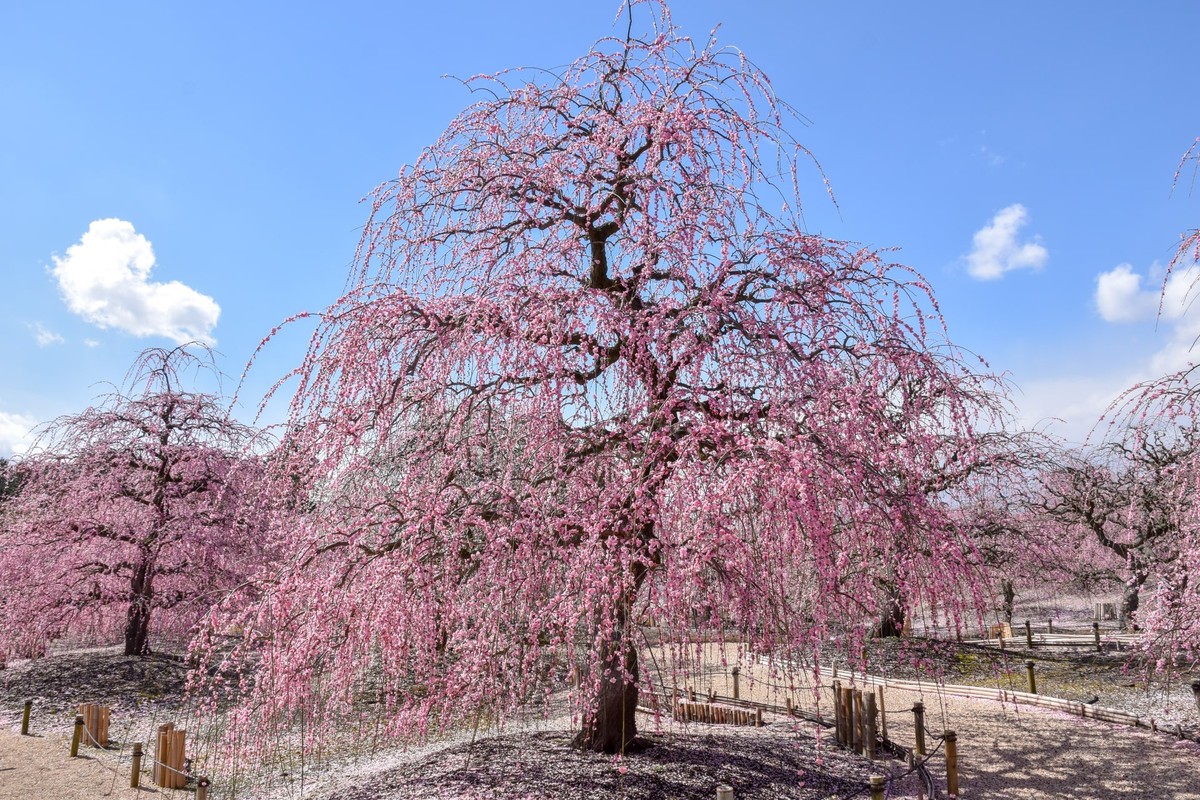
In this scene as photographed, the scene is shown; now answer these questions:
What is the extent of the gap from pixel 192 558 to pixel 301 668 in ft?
37.7

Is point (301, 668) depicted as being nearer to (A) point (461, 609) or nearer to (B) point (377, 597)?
(B) point (377, 597)

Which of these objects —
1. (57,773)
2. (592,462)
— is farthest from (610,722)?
(57,773)

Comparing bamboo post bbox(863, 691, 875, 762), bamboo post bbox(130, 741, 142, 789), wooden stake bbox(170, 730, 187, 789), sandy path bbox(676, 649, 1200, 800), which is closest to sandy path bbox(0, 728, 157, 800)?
bamboo post bbox(130, 741, 142, 789)

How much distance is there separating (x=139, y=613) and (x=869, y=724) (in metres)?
14.2

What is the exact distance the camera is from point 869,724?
361 inches

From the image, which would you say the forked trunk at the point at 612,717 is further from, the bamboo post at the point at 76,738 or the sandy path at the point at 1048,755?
the bamboo post at the point at 76,738

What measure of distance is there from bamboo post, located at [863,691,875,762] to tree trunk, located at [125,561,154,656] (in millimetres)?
13569

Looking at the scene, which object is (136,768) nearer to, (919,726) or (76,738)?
(76,738)

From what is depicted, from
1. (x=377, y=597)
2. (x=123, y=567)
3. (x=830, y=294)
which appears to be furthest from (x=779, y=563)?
(x=123, y=567)

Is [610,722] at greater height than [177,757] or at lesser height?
greater

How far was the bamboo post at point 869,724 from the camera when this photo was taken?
906 cm

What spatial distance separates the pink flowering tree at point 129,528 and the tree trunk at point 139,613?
0.02m

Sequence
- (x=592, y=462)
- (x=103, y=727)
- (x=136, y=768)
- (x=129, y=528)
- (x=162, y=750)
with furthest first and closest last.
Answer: (x=129, y=528) → (x=103, y=727) → (x=162, y=750) → (x=136, y=768) → (x=592, y=462)

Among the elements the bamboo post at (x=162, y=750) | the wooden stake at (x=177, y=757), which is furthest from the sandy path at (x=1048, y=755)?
the bamboo post at (x=162, y=750)
